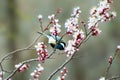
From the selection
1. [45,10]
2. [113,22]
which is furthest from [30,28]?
[113,22]

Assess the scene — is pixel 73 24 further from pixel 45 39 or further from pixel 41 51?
pixel 45 39

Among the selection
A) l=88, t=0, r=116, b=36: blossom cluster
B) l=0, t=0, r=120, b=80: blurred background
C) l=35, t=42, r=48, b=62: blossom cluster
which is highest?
l=0, t=0, r=120, b=80: blurred background

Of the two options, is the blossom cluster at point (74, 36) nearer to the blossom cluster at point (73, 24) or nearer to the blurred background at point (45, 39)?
the blossom cluster at point (73, 24)

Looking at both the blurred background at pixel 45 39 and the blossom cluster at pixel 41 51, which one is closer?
the blossom cluster at pixel 41 51

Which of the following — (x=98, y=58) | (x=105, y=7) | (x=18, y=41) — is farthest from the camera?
(x=98, y=58)

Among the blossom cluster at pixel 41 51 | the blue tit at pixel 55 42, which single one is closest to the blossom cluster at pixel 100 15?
the blue tit at pixel 55 42

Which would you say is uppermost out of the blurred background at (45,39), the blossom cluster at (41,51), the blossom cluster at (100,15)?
the blurred background at (45,39)

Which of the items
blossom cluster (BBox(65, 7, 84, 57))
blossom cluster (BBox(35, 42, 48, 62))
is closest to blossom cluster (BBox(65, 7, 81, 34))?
blossom cluster (BBox(65, 7, 84, 57))

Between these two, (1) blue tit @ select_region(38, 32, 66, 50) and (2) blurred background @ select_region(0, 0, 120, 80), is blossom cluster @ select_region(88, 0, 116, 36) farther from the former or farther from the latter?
(2) blurred background @ select_region(0, 0, 120, 80)

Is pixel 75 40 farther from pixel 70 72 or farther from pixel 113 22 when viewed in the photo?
pixel 70 72
